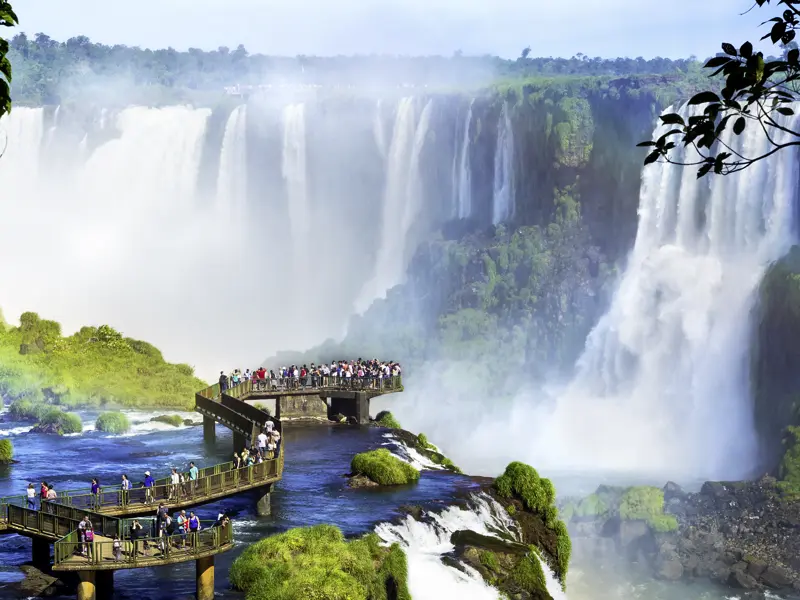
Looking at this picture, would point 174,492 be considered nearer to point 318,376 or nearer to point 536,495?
point 536,495

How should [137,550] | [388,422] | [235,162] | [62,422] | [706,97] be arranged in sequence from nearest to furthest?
[706,97]
[137,550]
[388,422]
[62,422]
[235,162]

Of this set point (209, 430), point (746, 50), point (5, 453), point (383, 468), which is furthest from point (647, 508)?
point (746, 50)

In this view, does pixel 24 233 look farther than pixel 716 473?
Yes

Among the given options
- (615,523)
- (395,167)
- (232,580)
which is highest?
(395,167)

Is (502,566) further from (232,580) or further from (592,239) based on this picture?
(592,239)

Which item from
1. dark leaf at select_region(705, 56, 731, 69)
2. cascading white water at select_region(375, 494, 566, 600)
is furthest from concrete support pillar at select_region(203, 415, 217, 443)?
dark leaf at select_region(705, 56, 731, 69)

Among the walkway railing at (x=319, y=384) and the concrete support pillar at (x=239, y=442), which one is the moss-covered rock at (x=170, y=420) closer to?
the walkway railing at (x=319, y=384)

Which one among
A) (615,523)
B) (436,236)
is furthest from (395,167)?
(615,523)
